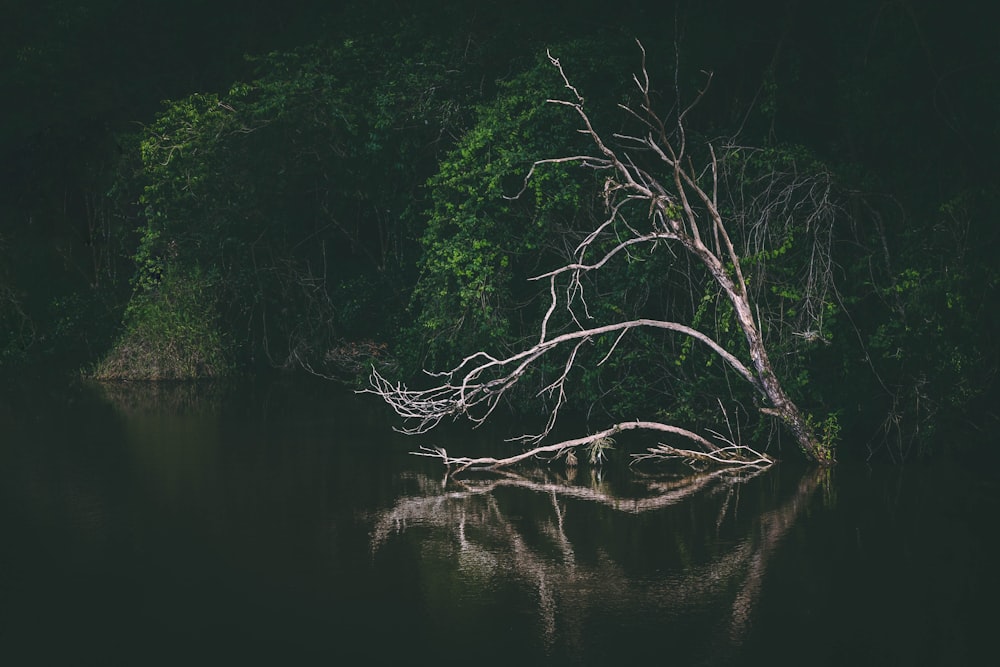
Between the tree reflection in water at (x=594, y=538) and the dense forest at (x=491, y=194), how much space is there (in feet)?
8.96

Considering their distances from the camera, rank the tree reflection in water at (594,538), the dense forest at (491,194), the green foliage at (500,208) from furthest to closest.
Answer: the green foliage at (500,208) < the dense forest at (491,194) < the tree reflection in water at (594,538)

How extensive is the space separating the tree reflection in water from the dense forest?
2.73 m

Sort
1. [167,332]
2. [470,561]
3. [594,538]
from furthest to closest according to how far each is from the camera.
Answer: [167,332] → [594,538] → [470,561]

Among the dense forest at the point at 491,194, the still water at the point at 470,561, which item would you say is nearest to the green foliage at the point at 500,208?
the dense forest at the point at 491,194

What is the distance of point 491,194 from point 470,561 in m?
8.36

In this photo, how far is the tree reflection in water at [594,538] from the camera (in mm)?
9211

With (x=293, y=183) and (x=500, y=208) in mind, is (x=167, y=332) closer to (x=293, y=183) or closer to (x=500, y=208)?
(x=293, y=183)

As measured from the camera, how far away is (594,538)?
36.8ft

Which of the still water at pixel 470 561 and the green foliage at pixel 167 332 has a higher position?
the green foliage at pixel 167 332

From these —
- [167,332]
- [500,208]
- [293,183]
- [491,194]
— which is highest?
Answer: [293,183]

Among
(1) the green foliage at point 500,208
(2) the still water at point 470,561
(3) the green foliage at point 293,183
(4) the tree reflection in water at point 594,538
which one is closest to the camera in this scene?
(2) the still water at point 470,561

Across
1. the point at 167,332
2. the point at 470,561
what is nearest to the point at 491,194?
the point at 167,332

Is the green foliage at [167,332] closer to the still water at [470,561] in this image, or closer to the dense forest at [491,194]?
the dense forest at [491,194]

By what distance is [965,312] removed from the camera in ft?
49.5
